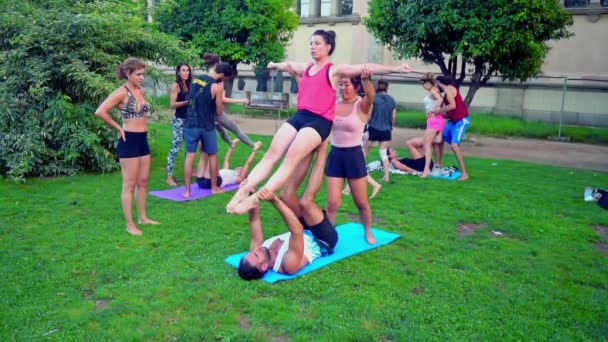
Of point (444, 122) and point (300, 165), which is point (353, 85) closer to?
point (300, 165)

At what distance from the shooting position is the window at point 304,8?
89.7ft

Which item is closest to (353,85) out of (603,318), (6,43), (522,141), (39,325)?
(603,318)

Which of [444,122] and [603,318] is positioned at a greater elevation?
[444,122]

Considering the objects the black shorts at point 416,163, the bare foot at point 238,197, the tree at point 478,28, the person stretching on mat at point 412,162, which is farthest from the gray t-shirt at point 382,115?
the bare foot at point 238,197

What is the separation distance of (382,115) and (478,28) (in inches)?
173

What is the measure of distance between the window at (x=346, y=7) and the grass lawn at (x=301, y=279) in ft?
64.5

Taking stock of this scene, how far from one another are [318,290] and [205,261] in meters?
1.29

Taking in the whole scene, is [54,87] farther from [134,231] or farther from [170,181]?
[134,231]

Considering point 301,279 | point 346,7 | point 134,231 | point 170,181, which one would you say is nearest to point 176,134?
point 170,181

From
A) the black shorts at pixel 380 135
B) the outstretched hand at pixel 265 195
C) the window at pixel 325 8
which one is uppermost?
the window at pixel 325 8

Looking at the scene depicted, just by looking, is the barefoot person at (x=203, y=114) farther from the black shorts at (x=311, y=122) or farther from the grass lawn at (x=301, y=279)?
the black shorts at (x=311, y=122)

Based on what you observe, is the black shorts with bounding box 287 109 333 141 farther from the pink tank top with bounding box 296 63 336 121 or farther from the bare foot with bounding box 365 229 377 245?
the bare foot with bounding box 365 229 377 245

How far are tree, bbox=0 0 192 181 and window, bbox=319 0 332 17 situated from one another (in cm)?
1783

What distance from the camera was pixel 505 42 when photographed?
492 inches
